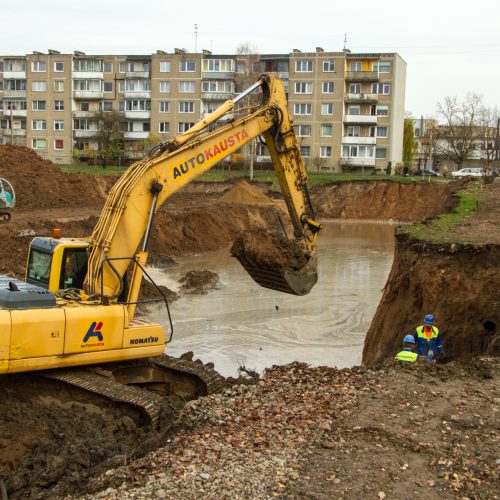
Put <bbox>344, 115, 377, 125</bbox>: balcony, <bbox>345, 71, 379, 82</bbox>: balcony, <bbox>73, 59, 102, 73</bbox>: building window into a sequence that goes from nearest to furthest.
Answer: <bbox>345, 71, 379, 82</bbox>: balcony
<bbox>344, 115, 377, 125</bbox>: balcony
<bbox>73, 59, 102, 73</bbox>: building window

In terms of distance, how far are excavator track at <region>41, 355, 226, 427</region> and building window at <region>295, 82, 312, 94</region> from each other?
192 feet

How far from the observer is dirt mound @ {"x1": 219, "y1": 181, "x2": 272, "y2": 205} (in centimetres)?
4672

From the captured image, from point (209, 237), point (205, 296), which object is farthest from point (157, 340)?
point (209, 237)

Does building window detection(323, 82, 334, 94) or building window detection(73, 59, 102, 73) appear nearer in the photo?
building window detection(323, 82, 334, 94)

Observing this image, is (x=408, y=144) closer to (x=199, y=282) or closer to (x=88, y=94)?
(x=88, y=94)

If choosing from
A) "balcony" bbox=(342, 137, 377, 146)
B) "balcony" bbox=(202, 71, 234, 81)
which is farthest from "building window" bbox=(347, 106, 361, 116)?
"balcony" bbox=(202, 71, 234, 81)

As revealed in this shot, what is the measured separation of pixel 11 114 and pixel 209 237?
42.8 metres

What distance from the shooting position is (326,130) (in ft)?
221

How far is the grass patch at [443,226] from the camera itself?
49.0 ft

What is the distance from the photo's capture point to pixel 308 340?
17.7 meters

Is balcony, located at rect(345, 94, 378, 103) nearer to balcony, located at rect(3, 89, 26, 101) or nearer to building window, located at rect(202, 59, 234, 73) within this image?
building window, located at rect(202, 59, 234, 73)

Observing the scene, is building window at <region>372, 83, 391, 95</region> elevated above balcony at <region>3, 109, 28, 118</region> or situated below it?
above

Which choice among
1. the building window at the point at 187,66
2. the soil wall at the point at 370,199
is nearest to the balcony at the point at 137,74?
the building window at the point at 187,66

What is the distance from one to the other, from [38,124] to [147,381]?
68.3 m
